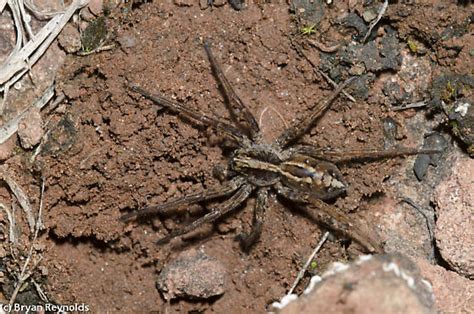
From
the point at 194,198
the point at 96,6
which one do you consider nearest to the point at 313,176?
the point at 194,198

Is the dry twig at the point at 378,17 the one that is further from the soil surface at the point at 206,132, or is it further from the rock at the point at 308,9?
the rock at the point at 308,9

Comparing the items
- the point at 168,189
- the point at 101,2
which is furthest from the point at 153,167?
the point at 101,2

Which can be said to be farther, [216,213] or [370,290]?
[216,213]

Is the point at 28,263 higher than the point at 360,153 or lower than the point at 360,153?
lower

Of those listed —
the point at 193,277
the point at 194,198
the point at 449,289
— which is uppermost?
the point at 194,198

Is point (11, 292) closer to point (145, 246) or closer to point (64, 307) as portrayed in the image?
point (64, 307)

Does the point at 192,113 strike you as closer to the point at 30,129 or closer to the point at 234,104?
the point at 234,104

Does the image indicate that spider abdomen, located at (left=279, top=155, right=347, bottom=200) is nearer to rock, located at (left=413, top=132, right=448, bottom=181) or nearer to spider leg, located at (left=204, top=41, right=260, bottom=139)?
spider leg, located at (left=204, top=41, right=260, bottom=139)

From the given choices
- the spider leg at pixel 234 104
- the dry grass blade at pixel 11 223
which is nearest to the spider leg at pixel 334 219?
the spider leg at pixel 234 104
